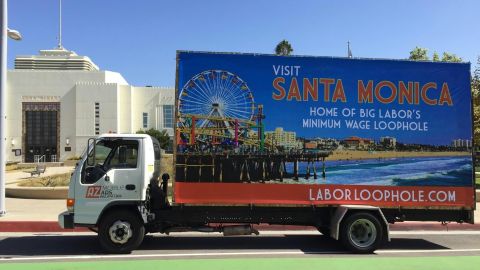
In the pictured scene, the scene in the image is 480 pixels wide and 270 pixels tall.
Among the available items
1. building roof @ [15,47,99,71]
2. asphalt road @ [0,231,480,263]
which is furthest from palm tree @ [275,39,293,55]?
building roof @ [15,47,99,71]

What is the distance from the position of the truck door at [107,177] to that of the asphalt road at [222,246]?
90cm

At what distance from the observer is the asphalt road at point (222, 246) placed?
339 inches

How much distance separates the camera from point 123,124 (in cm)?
8644

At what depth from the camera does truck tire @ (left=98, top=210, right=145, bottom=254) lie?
8477 mm

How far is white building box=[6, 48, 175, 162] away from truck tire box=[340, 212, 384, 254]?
76.3 meters

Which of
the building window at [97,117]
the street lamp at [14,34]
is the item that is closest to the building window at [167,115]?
the building window at [97,117]

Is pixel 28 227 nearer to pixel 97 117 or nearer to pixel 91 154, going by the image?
pixel 91 154

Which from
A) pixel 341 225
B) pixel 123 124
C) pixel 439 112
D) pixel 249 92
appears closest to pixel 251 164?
pixel 249 92

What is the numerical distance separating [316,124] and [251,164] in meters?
1.45

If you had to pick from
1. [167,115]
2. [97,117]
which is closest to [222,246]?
[167,115]

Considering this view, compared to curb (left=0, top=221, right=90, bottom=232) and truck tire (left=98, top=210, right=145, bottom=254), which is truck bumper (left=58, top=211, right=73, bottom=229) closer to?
truck tire (left=98, top=210, right=145, bottom=254)

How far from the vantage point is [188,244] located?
32.1 feet

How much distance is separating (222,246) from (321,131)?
3.06 metres

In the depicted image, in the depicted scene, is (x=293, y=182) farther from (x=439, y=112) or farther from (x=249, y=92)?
(x=439, y=112)
